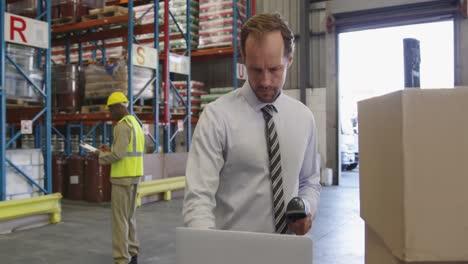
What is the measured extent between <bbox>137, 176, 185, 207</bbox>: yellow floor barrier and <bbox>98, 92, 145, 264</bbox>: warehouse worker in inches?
147

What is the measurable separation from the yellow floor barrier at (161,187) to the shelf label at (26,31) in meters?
3.37

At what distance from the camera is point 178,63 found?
10094mm

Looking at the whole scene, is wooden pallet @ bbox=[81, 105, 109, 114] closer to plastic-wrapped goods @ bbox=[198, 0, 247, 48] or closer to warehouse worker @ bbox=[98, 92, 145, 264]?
plastic-wrapped goods @ bbox=[198, 0, 247, 48]

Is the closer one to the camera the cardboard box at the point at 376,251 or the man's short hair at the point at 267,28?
the cardboard box at the point at 376,251

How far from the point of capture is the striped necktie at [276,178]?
68.2 inches

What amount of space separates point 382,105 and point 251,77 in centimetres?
51

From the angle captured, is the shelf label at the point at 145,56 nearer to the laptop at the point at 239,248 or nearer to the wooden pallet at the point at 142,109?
the wooden pallet at the point at 142,109

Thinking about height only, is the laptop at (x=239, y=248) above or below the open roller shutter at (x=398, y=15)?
below

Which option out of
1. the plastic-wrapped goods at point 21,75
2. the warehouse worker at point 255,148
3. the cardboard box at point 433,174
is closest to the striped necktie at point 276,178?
the warehouse worker at point 255,148

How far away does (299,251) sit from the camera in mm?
1107

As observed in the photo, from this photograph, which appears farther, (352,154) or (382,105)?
(352,154)

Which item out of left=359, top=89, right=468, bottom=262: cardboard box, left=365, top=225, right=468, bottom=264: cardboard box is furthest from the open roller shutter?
left=359, top=89, right=468, bottom=262: cardboard box

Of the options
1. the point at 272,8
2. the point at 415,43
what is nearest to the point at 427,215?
the point at 415,43

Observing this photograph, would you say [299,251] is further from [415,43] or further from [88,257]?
[88,257]
